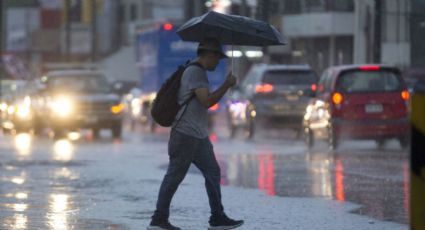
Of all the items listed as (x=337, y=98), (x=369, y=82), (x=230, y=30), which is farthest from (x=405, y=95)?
(x=230, y=30)

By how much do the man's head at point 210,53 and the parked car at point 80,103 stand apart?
844 inches

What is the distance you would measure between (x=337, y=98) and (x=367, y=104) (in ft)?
1.98

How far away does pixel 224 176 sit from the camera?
18.6 meters

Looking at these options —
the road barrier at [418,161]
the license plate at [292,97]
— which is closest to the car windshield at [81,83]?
the license plate at [292,97]

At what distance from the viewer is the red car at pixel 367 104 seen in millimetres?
24266

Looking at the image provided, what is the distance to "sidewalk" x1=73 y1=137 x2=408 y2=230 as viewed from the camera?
487 inches

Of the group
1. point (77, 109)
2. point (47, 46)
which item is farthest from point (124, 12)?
point (77, 109)

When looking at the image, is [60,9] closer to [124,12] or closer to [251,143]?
[124,12]

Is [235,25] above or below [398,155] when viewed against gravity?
above

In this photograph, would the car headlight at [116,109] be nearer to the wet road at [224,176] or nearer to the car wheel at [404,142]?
the wet road at [224,176]

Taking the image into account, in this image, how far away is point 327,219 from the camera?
12.8 metres

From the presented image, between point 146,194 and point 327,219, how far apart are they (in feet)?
11.5

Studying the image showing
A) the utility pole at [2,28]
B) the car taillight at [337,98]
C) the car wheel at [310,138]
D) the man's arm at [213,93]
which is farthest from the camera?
the utility pole at [2,28]

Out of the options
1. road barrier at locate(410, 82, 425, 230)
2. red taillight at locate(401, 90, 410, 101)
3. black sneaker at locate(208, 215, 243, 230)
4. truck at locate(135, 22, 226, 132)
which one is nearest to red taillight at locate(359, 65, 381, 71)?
red taillight at locate(401, 90, 410, 101)
